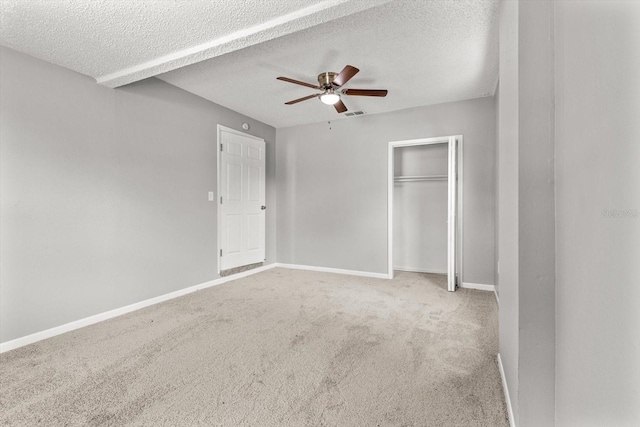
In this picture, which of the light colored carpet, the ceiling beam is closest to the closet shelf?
the light colored carpet

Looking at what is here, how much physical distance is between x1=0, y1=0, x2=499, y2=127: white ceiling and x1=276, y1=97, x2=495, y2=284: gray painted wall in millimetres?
643

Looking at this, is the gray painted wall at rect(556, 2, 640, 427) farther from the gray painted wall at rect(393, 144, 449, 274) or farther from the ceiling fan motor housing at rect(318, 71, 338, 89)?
the gray painted wall at rect(393, 144, 449, 274)

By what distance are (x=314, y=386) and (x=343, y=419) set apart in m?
0.30

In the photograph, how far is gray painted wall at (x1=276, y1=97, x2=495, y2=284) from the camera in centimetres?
372

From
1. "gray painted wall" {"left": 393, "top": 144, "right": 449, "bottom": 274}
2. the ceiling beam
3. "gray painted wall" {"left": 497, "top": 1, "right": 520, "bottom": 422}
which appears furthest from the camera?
"gray painted wall" {"left": 393, "top": 144, "right": 449, "bottom": 274}

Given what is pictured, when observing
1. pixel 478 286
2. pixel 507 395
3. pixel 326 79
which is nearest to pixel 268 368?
pixel 507 395

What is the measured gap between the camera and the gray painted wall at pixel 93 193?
2271mm

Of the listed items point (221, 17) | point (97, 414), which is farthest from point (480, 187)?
point (97, 414)

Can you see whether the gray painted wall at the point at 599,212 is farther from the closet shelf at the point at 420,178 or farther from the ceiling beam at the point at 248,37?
the closet shelf at the point at 420,178

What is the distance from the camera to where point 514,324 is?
1.34 m

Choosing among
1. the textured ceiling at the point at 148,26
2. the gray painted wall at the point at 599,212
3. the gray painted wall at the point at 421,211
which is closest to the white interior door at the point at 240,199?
the textured ceiling at the point at 148,26

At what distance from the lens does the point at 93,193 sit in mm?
2727

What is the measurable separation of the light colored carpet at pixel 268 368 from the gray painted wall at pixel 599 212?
78cm

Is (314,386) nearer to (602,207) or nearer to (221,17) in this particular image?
(602,207)
